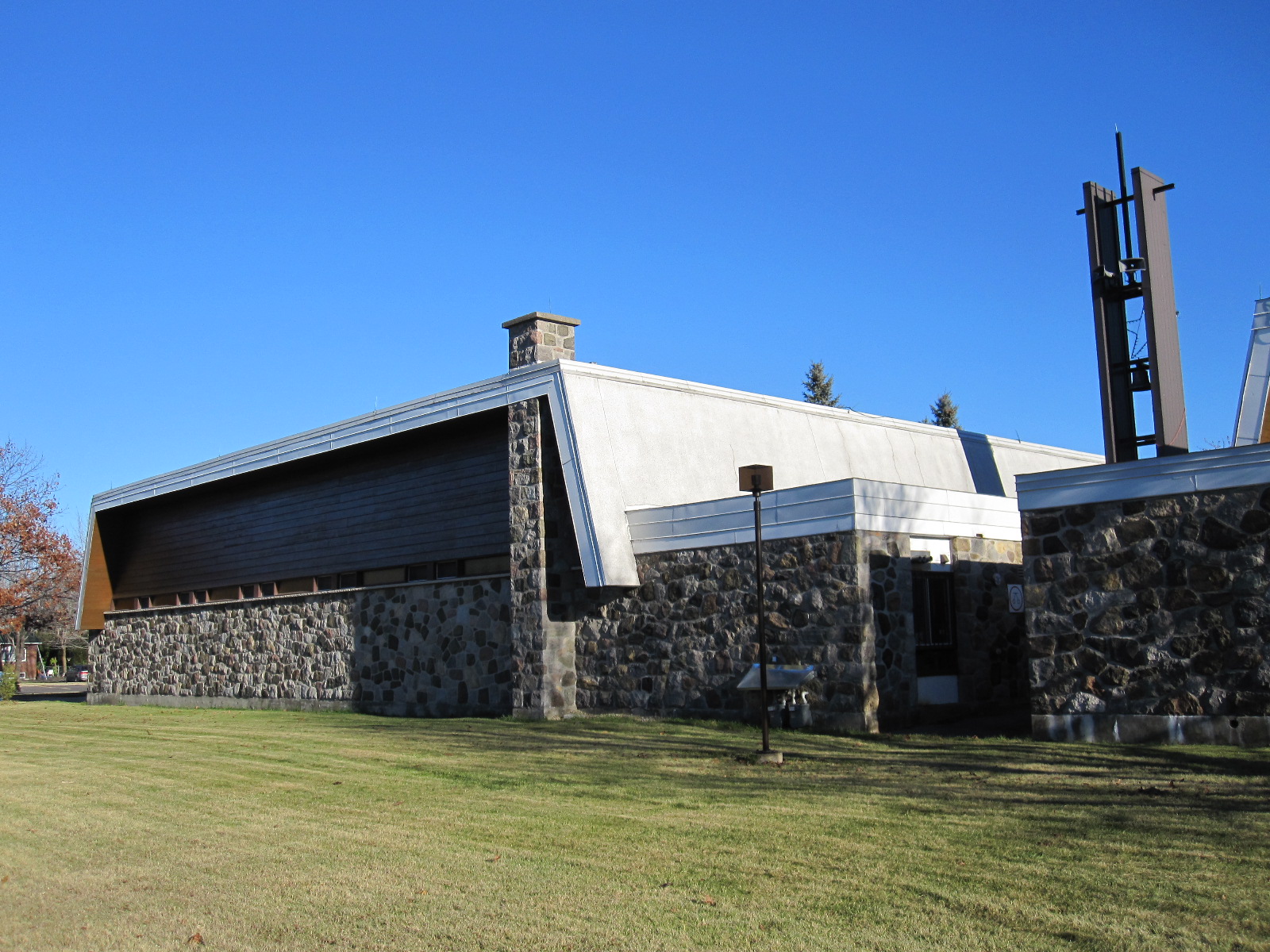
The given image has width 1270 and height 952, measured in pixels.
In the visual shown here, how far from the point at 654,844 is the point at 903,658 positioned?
8208 mm

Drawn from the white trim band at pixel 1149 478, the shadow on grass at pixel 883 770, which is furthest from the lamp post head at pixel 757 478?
the white trim band at pixel 1149 478

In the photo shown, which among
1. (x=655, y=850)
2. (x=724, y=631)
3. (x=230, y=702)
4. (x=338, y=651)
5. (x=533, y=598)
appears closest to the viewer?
(x=655, y=850)

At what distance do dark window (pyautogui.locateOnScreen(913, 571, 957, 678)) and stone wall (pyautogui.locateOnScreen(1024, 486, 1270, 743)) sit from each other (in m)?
3.19

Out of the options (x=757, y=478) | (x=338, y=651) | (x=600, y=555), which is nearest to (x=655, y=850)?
(x=757, y=478)

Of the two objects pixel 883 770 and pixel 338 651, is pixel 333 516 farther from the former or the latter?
pixel 883 770

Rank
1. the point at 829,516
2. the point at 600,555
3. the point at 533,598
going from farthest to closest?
1. the point at 533,598
2. the point at 600,555
3. the point at 829,516

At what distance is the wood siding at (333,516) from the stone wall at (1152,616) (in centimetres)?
916

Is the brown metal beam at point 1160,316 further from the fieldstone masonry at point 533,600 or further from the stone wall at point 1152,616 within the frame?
the fieldstone masonry at point 533,600

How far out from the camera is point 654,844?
7.54 metres

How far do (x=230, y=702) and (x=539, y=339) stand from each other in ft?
37.8

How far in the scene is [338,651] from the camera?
2177 centimetres

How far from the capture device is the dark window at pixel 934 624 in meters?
15.8

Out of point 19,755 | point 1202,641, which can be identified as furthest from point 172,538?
point 1202,641

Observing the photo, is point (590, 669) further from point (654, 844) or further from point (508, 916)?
point (508, 916)
